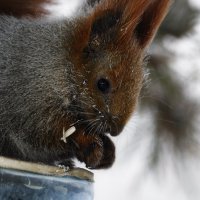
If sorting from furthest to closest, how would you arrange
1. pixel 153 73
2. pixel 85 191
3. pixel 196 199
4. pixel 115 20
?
1. pixel 196 199
2. pixel 153 73
3. pixel 115 20
4. pixel 85 191

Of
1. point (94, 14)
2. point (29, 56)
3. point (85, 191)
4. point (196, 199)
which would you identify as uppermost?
point (94, 14)

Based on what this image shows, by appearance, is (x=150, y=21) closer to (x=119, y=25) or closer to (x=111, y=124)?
(x=119, y=25)

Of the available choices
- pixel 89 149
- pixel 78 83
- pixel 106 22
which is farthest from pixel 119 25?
pixel 89 149

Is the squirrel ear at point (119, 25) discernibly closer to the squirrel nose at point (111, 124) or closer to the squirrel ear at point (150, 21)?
the squirrel ear at point (150, 21)

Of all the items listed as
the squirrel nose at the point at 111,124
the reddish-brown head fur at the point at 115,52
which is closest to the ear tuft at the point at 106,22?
the reddish-brown head fur at the point at 115,52

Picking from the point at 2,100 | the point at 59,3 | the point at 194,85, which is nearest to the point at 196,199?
the point at 194,85

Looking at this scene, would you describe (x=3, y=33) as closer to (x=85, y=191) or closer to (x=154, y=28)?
(x=154, y=28)

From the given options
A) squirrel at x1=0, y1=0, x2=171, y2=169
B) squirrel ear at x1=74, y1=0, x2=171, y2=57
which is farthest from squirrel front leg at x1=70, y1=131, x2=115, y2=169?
squirrel ear at x1=74, y1=0, x2=171, y2=57

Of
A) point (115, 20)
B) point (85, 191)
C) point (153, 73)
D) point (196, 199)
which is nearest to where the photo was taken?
point (85, 191)
